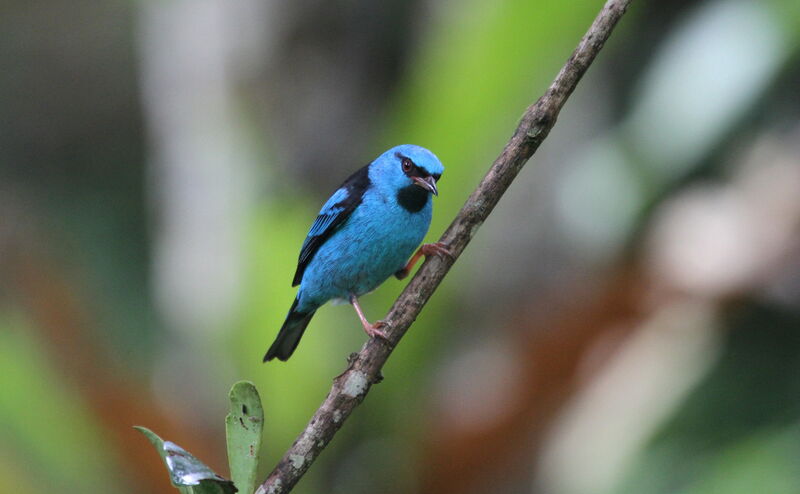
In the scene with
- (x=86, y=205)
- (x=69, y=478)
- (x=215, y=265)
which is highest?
(x=215, y=265)

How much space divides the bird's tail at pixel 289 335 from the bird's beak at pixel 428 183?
0.86 m

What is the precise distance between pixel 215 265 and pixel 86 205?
3931mm

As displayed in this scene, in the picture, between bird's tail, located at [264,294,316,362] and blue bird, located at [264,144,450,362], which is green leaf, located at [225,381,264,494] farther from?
bird's tail, located at [264,294,316,362]

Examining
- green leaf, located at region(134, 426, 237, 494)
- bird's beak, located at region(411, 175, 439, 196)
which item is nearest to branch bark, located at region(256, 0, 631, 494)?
green leaf, located at region(134, 426, 237, 494)

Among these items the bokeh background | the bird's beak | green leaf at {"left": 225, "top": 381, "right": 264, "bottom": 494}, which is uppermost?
the bird's beak

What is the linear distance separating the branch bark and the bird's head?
2.56 feet

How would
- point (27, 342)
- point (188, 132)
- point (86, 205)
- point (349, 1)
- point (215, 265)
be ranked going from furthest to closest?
1. point (86, 205)
2. point (349, 1)
3. point (188, 132)
4. point (215, 265)
5. point (27, 342)

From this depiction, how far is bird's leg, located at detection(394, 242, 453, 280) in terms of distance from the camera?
2518mm

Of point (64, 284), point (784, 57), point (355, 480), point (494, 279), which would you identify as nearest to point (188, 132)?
point (64, 284)

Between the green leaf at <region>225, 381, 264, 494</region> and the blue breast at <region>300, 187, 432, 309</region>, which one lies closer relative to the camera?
the green leaf at <region>225, 381, 264, 494</region>

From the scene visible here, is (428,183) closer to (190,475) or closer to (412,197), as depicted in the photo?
A: (412,197)

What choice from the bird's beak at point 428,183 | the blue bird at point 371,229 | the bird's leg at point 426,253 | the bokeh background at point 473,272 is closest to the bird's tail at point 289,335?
the blue bird at point 371,229

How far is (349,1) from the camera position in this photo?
718cm

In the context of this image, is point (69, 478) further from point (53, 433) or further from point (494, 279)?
point (494, 279)
